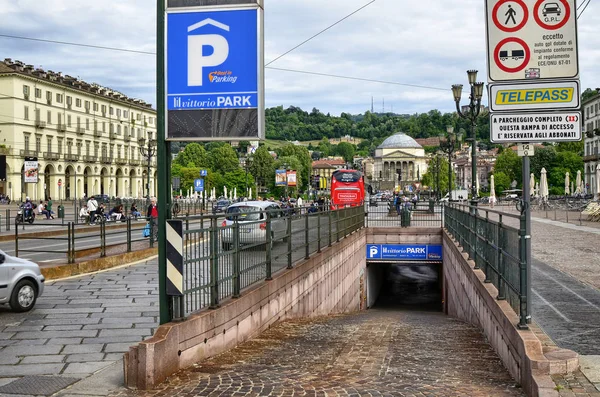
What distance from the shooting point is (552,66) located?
23.0ft

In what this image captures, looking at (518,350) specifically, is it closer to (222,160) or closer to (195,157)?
(222,160)

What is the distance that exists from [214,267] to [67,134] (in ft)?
295

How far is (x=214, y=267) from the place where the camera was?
8.02 metres

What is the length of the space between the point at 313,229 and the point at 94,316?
613 cm

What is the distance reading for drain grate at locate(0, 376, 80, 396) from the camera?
6.27 meters

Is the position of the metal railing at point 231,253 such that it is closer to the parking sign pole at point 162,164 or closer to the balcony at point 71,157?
the parking sign pole at point 162,164

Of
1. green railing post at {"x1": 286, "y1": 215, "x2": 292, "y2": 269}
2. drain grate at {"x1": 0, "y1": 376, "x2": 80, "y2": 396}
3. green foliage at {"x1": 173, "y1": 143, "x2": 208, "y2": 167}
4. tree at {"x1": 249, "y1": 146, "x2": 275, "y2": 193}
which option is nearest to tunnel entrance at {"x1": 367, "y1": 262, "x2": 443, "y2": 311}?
green railing post at {"x1": 286, "y1": 215, "x2": 292, "y2": 269}

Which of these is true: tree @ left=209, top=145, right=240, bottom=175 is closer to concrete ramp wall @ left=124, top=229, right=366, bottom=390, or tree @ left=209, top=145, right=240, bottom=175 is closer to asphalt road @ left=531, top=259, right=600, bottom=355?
concrete ramp wall @ left=124, top=229, right=366, bottom=390

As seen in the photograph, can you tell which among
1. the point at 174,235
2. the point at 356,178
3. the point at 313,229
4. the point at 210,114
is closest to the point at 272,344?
the point at 174,235

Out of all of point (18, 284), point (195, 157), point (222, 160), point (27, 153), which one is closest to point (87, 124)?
point (27, 153)

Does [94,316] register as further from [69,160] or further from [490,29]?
[69,160]

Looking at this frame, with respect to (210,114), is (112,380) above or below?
below

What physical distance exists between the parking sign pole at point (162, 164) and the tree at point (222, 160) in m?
131

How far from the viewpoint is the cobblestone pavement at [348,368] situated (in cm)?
622
